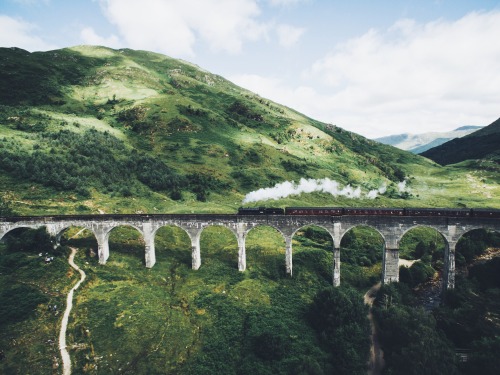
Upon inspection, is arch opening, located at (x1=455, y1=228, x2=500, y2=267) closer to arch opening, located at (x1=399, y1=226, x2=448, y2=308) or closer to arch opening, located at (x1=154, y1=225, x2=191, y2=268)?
arch opening, located at (x1=399, y1=226, x2=448, y2=308)

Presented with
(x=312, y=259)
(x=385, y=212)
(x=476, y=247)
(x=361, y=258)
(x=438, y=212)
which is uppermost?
(x=438, y=212)

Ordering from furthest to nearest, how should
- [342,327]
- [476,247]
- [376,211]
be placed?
1. [476,247]
2. [376,211]
3. [342,327]

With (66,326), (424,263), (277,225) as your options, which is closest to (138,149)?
(277,225)

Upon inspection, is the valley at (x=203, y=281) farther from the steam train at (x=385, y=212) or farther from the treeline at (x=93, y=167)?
the steam train at (x=385, y=212)

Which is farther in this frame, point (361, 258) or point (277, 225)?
point (361, 258)

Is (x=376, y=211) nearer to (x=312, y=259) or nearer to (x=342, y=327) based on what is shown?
(x=312, y=259)

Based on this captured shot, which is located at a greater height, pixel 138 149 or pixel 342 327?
pixel 138 149

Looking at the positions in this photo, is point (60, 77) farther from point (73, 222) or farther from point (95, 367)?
point (95, 367)

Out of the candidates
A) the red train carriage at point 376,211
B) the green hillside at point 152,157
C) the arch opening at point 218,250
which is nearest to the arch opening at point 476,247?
the red train carriage at point 376,211
